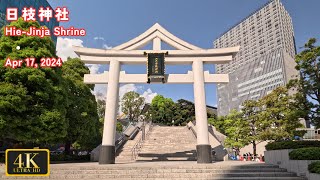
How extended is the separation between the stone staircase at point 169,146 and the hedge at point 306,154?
9.97 m

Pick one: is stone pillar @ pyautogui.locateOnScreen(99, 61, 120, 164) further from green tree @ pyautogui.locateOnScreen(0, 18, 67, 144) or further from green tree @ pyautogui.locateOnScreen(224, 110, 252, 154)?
green tree @ pyautogui.locateOnScreen(224, 110, 252, 154)

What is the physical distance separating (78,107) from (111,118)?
21.7 feet

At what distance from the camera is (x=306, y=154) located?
10.9 m

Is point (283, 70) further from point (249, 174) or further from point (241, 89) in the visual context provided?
point (249, 174)

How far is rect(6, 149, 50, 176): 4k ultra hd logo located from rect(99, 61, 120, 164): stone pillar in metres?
15.1

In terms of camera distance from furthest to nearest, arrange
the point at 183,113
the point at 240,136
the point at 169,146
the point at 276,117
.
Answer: the point at 183,113 < the point at 240,136 < the point at 276,117 < the point at 169,146

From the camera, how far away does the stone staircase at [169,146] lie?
814 inches

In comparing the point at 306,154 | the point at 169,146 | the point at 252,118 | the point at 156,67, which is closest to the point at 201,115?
the point at 156,67

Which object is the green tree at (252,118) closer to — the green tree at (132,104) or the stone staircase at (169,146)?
the stone staircase at (169,146)

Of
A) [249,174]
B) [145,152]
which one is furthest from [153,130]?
[249,174]

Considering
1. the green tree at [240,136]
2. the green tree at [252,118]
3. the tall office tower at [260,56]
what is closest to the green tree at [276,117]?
the green tree at [252,118]

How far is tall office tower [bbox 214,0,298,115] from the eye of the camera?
8588cm

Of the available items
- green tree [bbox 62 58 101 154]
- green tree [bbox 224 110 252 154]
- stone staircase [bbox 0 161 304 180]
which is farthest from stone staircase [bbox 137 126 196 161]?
stone staircase [bbox 0 161 304 180]

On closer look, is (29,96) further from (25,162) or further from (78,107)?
(25,162)
